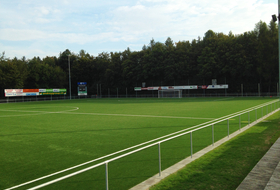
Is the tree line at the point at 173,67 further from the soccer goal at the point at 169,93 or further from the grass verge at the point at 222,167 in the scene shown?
the grass verge at the point at 222,167

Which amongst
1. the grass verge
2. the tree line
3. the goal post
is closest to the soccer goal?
the goal post

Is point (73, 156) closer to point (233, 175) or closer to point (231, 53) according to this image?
point (233, 175)

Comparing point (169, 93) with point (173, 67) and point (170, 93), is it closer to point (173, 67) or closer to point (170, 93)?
point (170, 93)

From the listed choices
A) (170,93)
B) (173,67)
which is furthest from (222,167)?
(173,67)

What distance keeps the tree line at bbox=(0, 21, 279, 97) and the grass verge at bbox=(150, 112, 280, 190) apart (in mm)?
62437

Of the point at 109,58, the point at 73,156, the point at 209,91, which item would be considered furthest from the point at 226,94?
the point at 73,156

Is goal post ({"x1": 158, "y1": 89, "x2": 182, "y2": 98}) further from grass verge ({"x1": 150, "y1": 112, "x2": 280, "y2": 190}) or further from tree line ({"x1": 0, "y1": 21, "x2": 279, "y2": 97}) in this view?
grass verge ({"x1": 150, "y1": 112, "x2": 280, "y2": 190})

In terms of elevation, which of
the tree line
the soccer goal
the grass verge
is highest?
the tree line

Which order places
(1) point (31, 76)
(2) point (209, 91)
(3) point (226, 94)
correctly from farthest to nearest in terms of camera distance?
1. (1) point (31, 76)
2. (2) point (209, 91)
3. (3) point (226, 94)

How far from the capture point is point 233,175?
247 inches

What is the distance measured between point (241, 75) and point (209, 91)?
1019cm

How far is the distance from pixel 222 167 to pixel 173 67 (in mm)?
75441

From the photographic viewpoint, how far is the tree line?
66750mm

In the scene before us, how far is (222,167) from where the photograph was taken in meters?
6.88
